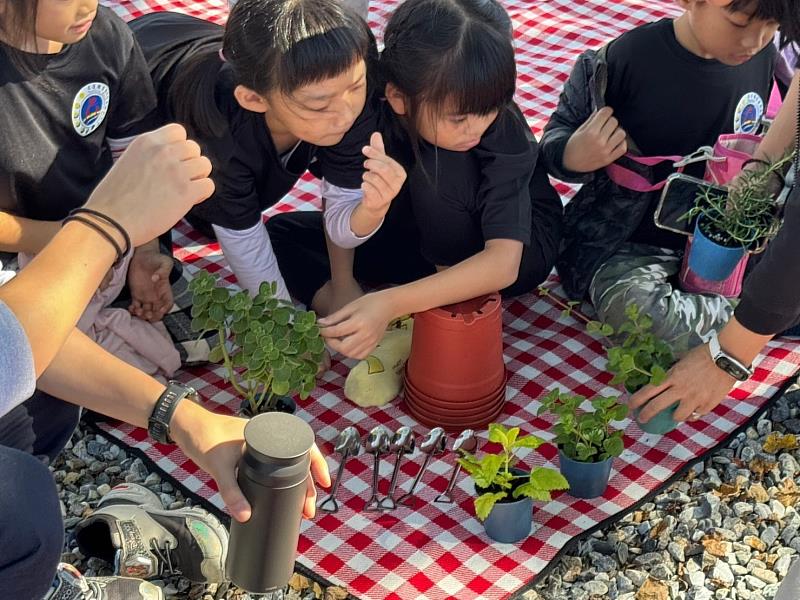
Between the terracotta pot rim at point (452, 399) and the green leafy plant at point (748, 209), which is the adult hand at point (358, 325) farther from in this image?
the green leafy plant at point (748, 209)

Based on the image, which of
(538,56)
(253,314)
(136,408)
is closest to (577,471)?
(253,314)

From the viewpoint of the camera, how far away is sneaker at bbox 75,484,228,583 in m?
1.83

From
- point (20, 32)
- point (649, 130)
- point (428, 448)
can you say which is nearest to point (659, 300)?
point (649, 130)

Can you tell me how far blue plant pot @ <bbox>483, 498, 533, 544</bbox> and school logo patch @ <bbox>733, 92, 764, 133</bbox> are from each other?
105cm

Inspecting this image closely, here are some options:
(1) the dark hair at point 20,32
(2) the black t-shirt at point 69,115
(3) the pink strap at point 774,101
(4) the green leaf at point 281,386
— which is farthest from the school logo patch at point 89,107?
(3) the pink strap at point 774,101

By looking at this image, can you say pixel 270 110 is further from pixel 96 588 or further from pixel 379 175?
pixel 96 588

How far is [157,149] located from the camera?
1396 millimetres

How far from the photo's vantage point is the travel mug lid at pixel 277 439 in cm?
140

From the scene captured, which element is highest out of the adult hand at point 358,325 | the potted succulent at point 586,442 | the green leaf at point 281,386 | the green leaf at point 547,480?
the adult hand at point 358,325

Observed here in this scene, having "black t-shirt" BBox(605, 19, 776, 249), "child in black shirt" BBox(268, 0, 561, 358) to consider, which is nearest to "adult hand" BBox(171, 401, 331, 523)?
"child in black shirt" BBox(268, 0, 561, 358)

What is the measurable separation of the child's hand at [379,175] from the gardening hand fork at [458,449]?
49 centimetres

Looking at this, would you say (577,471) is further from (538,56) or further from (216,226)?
(538,56)

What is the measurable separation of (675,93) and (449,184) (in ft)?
1.89

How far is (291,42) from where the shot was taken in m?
1.95
